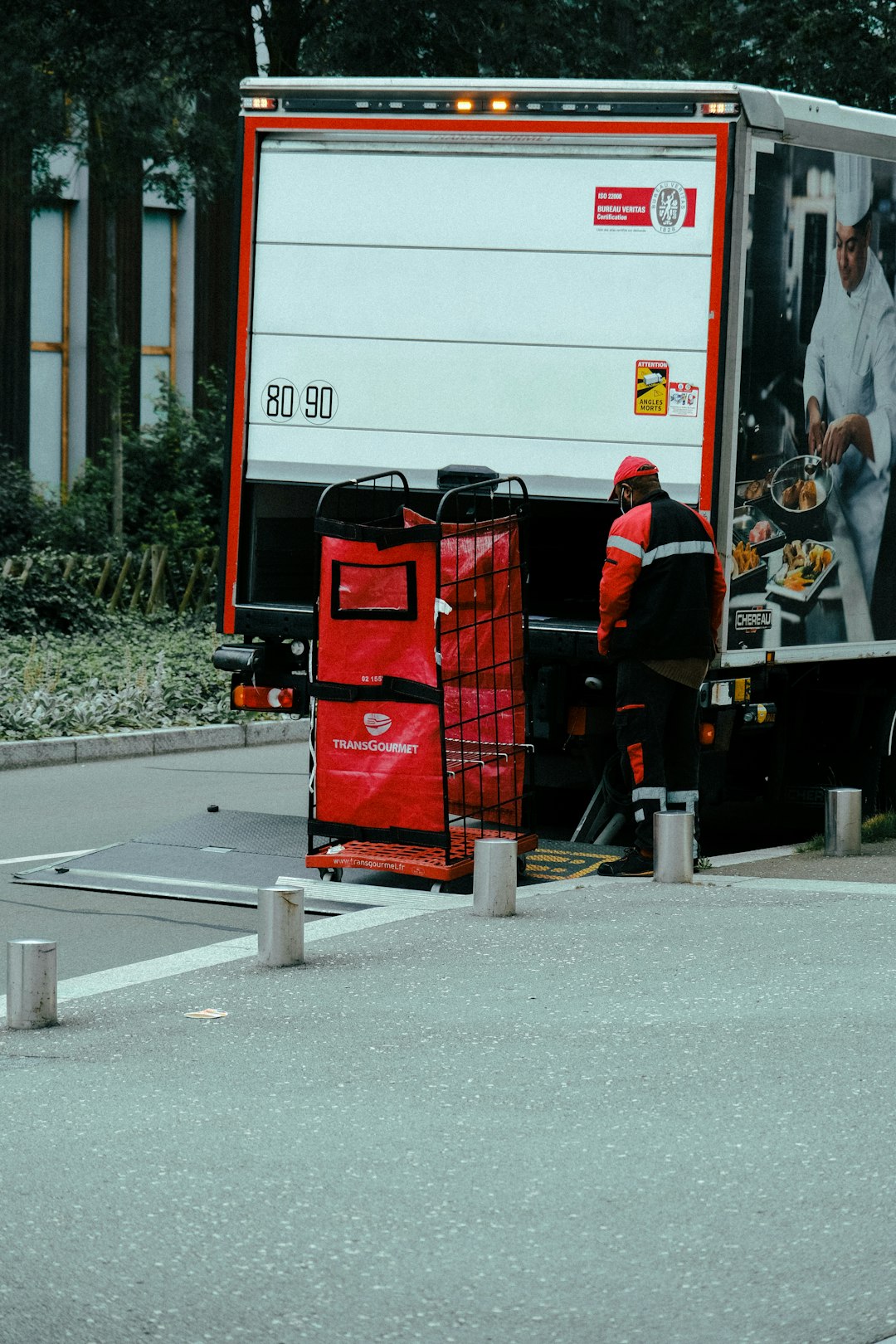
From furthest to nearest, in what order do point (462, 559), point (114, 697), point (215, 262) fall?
point (215, 262) < point (114, 697) < point (462, 559)

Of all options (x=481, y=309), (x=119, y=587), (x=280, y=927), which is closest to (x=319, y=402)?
(x=481, y=309)

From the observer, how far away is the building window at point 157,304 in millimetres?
31672

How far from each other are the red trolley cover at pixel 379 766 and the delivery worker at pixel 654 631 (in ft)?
3.23

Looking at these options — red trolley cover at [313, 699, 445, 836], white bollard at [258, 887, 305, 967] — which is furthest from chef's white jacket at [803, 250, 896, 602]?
white bollard at [258, 887, 305, 967]

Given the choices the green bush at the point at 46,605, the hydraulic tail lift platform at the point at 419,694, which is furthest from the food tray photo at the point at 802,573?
the green bush at the point at 46,605

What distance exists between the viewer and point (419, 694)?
28.0 feet

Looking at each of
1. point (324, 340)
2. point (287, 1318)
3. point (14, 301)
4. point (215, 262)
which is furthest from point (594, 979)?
point (215, 262)

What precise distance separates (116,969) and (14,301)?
24.2 m

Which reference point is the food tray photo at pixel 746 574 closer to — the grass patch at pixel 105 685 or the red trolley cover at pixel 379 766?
the red trolley cover at pixel 379 766

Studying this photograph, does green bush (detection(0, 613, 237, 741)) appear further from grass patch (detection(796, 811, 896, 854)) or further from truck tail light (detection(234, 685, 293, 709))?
grass patch (detection(796, 811, 896, 854))

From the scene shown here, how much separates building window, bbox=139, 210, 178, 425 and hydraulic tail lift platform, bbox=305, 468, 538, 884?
23.4m

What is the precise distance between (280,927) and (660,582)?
8.95 feet

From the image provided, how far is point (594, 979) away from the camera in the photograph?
682 cm

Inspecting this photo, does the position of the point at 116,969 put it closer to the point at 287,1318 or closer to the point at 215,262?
the point at 287,1318
